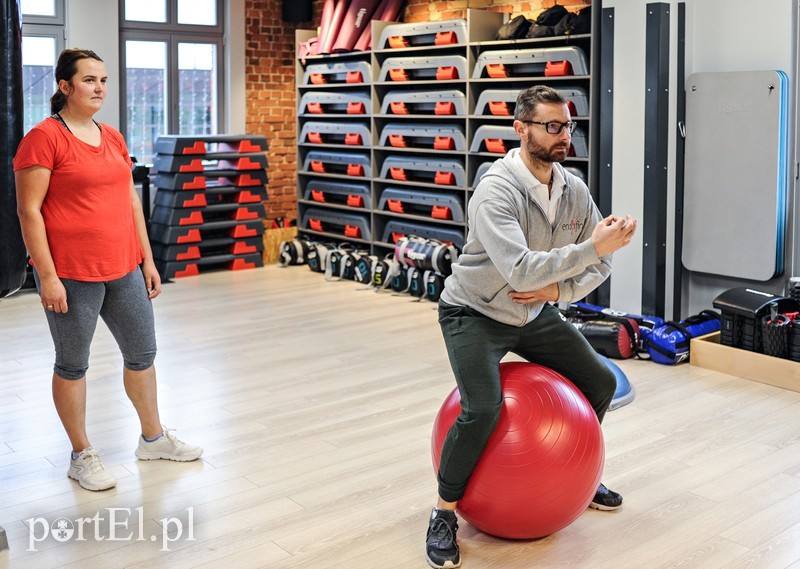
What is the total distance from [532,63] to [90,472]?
14.6 ft

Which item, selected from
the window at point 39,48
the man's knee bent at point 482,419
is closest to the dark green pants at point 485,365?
the man's knee bent at point 482,419

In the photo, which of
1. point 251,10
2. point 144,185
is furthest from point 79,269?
point 251,10

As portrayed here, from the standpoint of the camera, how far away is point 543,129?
2.96 m

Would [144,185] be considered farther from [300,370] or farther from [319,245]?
[300,370]

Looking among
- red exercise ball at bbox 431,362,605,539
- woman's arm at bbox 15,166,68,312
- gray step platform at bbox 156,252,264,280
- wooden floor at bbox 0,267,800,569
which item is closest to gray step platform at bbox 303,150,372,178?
gray step platform at bbox 156,252,264,280

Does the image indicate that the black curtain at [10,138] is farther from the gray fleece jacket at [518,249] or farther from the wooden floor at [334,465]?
the gray fleece jacket at [518,249]

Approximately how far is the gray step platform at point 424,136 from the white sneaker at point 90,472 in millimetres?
4454

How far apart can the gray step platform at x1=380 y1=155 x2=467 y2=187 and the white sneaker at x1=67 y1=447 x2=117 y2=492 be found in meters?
4.36

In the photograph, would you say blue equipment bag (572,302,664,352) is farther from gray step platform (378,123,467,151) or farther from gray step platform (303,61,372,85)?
gray step platform (303,61,372,85)

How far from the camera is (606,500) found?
11.4 feet

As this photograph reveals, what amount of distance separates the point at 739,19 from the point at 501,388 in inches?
151

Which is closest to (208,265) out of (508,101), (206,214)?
(206,214)

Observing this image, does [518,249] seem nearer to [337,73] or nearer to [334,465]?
[334,465]

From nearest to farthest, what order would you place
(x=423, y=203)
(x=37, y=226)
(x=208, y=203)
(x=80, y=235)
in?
(x=37, y=226)
(x=80, y=235)
(x=423, y=203)
(x=208, y=203)
